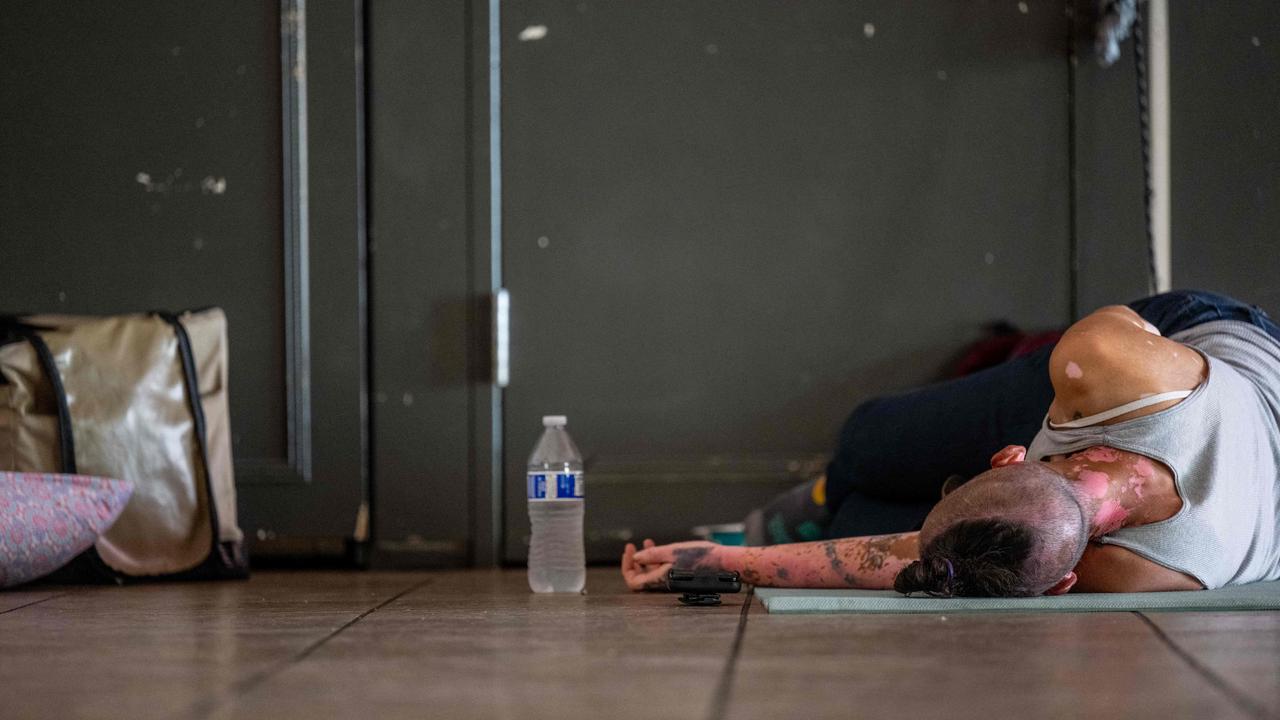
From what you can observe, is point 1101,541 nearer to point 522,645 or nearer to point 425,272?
point 522,645

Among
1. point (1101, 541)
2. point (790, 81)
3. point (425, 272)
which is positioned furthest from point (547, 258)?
point (1101, 541)

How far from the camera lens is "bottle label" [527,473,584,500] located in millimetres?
2207

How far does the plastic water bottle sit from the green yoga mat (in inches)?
24.5

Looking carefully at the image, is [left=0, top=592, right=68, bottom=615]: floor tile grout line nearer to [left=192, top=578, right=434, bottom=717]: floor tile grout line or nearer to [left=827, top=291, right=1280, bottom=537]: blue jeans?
[left=192, top=578, right=434, bottom=717]: floor tile grout line

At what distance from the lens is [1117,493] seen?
1.57 meters

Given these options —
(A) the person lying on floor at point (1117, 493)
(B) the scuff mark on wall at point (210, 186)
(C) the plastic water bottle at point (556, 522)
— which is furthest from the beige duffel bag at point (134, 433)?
(A) the person lying on floor at point (1117, 493)

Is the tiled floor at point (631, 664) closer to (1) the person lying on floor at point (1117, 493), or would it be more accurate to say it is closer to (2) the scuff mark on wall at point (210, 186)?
(1) the person lying on floor at point (1117, 493)

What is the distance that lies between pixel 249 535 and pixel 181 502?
38 cm

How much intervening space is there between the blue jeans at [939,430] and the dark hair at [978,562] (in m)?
0.46

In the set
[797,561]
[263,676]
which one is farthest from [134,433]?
[263,676]

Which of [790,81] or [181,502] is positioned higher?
[790,81]

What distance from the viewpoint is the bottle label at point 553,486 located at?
86.9 inches

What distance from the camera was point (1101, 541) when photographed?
1.67 meters

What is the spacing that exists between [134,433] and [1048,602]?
5.73 feet
